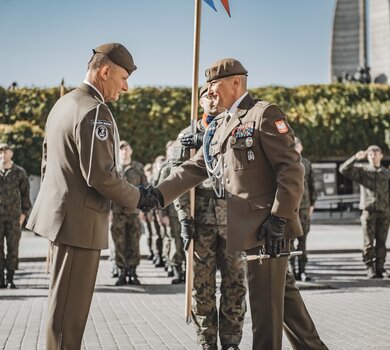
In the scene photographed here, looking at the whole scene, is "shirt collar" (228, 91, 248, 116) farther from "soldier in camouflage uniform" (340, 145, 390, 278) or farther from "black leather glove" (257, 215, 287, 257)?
"soldier in camouflage uniform" (340, 145, 390, 278)

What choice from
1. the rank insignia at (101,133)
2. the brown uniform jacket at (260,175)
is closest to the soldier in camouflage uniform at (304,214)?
the brown uniform jacket at (260,175)

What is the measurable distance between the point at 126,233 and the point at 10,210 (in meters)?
1.82

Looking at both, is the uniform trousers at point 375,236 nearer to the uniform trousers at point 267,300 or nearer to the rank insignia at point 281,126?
the uniform trousers at point 267,300

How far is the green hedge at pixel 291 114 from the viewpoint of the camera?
28.7m

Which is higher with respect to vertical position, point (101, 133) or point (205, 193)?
point (101, 133)

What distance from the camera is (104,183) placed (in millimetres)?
4254

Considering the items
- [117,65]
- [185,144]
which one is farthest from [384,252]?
[117,65]

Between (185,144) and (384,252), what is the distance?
670 cm

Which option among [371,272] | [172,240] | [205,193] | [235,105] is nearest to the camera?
[235,105]

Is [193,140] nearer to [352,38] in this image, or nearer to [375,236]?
[375,236]

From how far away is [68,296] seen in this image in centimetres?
429

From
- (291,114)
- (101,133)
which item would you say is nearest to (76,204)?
(101,133)

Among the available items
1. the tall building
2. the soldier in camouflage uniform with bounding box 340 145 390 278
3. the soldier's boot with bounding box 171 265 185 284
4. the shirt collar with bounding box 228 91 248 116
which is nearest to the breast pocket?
the shirt collar with bounding box 228 91 248 116

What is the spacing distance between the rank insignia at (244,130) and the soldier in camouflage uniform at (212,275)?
27.1 inches
